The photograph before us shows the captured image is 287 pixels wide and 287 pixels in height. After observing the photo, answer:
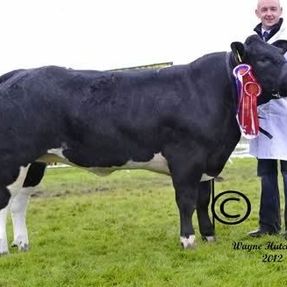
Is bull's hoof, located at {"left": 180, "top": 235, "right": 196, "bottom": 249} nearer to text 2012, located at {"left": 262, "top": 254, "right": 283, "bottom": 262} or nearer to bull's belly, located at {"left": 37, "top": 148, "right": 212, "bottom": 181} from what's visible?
bull's belly, located at {"left": 37, "top": 148, "right": 212, "bottom": 181}

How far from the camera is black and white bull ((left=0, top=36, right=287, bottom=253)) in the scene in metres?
5.98

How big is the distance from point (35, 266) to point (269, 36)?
3527mm

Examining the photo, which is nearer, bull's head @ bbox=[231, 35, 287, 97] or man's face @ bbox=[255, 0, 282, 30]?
bull's head @ bbox=[231, 35, 287, 97]

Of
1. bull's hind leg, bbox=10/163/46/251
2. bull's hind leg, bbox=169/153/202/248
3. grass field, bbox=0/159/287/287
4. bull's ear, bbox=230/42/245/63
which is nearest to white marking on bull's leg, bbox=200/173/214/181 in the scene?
bull's hind leg, bbox=169/153/202/248

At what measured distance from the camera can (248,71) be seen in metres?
6.02

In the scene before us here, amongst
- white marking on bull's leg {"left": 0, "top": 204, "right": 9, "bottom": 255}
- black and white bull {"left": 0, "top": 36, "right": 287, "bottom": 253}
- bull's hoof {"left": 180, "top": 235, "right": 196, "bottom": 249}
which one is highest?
black and white bull {"left": 0, "top": 36, "right": 287, "bottom": 253}

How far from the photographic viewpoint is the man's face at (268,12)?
655cm

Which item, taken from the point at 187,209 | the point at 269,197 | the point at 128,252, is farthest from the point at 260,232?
the point at 128,252

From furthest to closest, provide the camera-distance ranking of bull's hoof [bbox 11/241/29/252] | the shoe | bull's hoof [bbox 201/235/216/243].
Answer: the shoe, bull's hoof [bbox 201/235/216/243], bull's hoof [bbox 11/241/29/252]

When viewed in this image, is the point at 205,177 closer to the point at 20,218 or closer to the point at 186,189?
the point at 186,189

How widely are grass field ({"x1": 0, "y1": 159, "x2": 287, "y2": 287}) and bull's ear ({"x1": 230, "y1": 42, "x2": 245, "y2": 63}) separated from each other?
196 centimetres

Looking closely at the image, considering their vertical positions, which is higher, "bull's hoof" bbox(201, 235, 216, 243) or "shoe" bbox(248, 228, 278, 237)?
"bull's hoof" bbox(201, 235, 216, 243)

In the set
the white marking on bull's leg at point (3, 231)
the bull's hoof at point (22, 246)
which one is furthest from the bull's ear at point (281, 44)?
the bull's hoof at point (22, 246)

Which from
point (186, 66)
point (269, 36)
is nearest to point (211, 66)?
point (186, 66)
